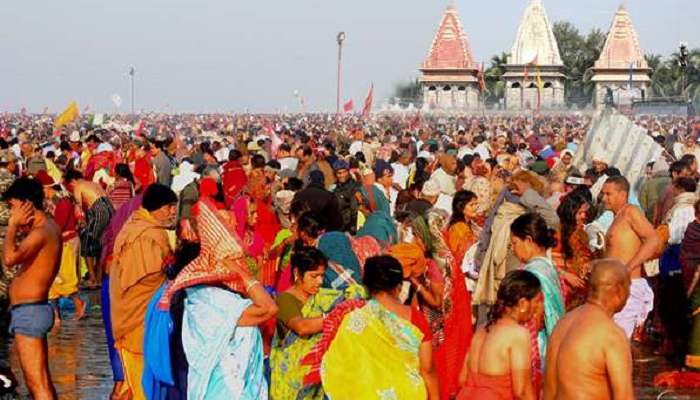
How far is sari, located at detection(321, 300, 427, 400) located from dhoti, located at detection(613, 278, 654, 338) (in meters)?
3.72

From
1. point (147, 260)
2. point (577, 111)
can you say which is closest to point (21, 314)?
point (147, 260)

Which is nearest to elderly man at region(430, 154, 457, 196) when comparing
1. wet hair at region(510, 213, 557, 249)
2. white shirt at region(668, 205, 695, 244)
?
white shirt at region(668, 205, 695, 244)

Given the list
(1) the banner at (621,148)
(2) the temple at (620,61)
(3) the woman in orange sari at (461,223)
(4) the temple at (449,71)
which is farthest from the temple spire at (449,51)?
(3) the woman in orange sari at (461,223)

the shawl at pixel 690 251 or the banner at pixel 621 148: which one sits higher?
the banner at pixel 621 148

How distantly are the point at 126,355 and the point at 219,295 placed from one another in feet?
5.70

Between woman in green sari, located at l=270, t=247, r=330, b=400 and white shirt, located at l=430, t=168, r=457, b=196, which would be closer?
woman in green sari, located at l=270, t=247, r=330, b=400

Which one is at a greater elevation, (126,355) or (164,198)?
(164,198)

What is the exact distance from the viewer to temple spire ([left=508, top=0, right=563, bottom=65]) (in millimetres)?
87306

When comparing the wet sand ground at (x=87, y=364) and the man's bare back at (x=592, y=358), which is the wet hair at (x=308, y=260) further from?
the wet sand ground at (x=87, y=364)

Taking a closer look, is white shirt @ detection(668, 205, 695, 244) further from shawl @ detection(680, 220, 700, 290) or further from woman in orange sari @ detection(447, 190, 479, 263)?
woman in orange sari @ detection(447, 190, 479, 263)

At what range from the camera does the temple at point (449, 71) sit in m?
84.4

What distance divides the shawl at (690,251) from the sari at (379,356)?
439cm

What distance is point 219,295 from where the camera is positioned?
6.26m

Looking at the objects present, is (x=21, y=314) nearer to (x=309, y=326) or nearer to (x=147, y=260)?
(x=147, y=260)
